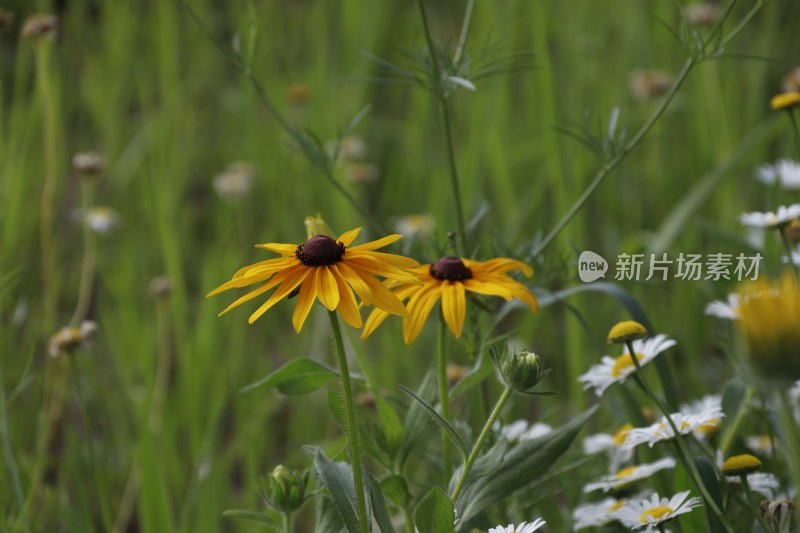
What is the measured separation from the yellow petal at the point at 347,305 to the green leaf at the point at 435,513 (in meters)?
0.14

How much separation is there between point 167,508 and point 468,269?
55 cm

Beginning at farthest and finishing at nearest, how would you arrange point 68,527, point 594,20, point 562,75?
1. point 594,20
2. point 562,75
3. point 68,527

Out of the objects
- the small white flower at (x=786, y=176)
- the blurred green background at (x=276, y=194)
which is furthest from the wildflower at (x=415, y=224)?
the small white flower at (x=786, y=176)

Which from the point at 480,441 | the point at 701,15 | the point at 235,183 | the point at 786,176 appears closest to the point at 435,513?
the point at 480,441

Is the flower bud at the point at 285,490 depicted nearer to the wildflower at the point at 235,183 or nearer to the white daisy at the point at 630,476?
the white daisy at the point at 630,476

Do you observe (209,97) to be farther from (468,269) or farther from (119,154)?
(468,269)

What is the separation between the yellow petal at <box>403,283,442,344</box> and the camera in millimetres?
798

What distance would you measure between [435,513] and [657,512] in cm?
22

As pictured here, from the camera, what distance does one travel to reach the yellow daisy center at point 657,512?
814 mm

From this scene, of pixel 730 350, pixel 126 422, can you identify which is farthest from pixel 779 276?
pixel 126 422

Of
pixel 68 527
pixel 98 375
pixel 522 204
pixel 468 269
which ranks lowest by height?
pixel 98 375

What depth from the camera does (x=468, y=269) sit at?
84 cm

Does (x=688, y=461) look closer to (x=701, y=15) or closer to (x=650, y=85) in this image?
(x=650, y=85)

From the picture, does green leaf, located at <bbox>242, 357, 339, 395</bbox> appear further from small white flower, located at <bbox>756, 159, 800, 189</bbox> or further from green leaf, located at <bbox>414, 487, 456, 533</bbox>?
small white flower, located at <bbox>756, 159, 800, 189</bbox>
